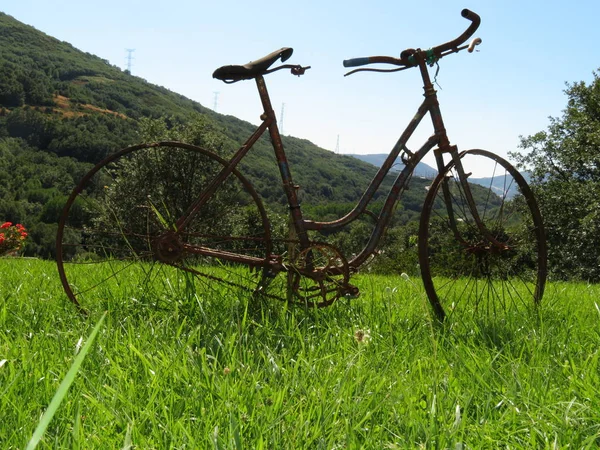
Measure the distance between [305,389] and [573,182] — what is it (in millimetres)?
26604

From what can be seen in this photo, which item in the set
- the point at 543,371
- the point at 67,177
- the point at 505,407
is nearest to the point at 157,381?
the point at 505,407

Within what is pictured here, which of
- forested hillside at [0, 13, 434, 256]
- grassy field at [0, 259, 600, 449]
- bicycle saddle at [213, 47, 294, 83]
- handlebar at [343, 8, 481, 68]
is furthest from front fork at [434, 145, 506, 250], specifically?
forested hillside at [0, 13, 434, 256]

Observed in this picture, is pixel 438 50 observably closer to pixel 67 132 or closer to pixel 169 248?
pixel 169 248

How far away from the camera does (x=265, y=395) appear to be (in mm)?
1752

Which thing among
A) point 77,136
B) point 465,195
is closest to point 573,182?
point 465,195

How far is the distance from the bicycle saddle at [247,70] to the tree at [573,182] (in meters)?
19.7

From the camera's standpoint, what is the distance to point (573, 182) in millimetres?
25156

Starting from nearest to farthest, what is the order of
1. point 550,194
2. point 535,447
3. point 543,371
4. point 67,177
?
point 535,447
point 543,371
point 550,194
point 67,177

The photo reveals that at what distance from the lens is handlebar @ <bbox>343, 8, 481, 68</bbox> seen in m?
3.28

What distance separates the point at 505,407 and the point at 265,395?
78 cm

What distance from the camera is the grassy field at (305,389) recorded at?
4.83 feet

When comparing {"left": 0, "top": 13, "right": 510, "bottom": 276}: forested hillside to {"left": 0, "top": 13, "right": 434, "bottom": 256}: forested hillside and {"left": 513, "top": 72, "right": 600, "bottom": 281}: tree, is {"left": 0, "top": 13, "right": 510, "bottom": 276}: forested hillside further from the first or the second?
{"left": 513, "top": 72, "right": 600, "bottom": 281}: tree

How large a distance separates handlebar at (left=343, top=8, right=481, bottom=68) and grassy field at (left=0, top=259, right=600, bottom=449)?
1.52 metres

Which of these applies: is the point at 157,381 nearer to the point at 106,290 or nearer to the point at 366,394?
the point at 366,394
